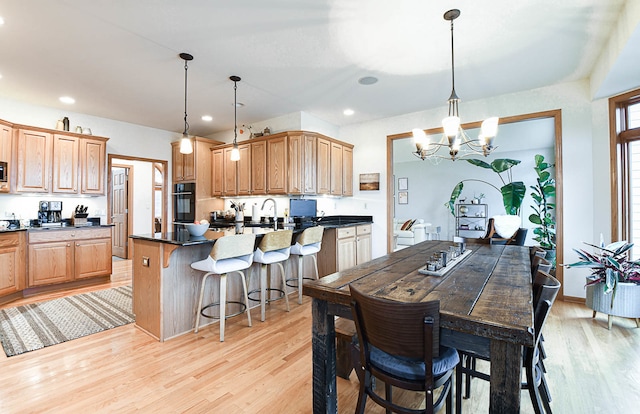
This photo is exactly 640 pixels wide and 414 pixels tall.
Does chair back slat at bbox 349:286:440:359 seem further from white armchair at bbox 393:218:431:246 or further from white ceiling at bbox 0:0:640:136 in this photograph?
white armchair at bbox 393:218:431:246

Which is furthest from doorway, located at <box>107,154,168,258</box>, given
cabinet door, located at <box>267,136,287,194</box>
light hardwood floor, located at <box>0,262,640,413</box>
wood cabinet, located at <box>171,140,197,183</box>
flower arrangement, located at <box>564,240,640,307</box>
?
flower arrangement, located at <box>564,240,640,307</box>

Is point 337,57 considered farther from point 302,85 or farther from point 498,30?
point 498,30

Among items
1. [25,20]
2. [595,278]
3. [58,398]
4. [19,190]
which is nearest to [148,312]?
[58,398]

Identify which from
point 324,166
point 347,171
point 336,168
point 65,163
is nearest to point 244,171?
point 324,166

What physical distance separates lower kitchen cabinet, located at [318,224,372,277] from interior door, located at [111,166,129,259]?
4.82 meters

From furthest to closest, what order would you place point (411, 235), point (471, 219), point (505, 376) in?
point (471, 219), point (411, 235), point (505, 376)

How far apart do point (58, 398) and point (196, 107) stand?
387 centimetres

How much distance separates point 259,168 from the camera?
4.92 meters

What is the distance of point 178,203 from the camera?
18.8 ft

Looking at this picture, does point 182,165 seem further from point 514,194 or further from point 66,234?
point 514,194

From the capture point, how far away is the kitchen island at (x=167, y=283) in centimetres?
255

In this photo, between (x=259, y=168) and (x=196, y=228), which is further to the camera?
(x=259, y=168)

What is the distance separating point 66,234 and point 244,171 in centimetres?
266

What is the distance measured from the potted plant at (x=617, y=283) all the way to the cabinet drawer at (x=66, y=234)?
20.1ft
